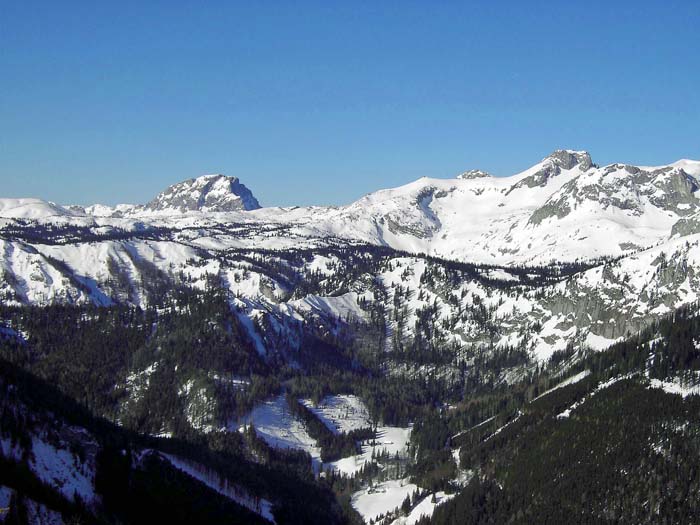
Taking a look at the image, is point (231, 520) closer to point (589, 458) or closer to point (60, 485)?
point (60, 485)

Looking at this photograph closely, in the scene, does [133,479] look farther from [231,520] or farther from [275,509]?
[275,509]

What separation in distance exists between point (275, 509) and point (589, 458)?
82.7m

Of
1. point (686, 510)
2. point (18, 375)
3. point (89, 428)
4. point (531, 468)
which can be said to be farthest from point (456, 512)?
point (18, 375)

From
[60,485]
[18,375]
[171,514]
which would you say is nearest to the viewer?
[60,485]

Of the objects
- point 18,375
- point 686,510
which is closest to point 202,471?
point 18,375

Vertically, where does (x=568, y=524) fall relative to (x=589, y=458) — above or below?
below

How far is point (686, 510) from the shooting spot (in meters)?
162

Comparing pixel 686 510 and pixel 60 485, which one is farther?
pixel 686 510

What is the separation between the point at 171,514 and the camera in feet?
511

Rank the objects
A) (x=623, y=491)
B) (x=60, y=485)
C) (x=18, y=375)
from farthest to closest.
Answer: (x=18, y=375) → (x=623, y=491) → (x=60, y=485)

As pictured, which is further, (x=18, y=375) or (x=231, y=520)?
(x=18, y=375)

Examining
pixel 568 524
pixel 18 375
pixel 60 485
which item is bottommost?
pixel 568 524

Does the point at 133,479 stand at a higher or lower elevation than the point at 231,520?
higher

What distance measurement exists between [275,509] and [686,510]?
99864 mm
